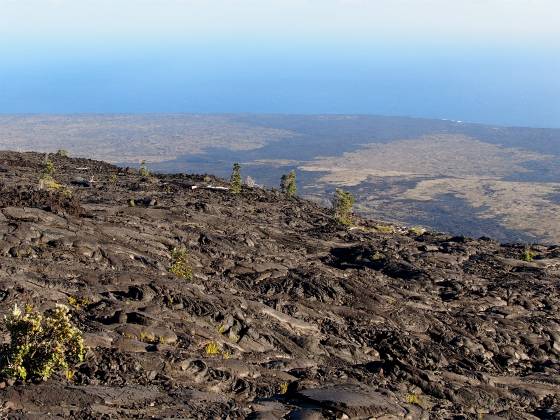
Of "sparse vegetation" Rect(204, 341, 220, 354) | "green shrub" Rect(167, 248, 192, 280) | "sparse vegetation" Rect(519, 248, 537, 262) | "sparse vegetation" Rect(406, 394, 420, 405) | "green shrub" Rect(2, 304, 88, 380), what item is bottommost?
"sparse vegetation" Rect(406, 394, 420, 405)

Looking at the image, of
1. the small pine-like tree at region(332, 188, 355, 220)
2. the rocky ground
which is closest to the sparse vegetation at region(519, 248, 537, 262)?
the rocky ground

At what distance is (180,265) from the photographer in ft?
62.3

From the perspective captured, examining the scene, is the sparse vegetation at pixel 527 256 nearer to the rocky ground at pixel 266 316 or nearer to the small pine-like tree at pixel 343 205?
the rocky ground at pixel 266 316

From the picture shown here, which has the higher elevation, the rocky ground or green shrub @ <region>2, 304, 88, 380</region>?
green shrub @ <region>2, 304, 88, 380</region>

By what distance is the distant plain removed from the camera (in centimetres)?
8888

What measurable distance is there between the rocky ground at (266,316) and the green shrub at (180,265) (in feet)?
1.20

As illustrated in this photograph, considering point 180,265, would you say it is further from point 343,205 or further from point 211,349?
point 343,205

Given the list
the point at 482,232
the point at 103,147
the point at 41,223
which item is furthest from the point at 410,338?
the point at 103,147

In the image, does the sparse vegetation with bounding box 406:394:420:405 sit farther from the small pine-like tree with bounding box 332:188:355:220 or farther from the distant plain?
the distant plain

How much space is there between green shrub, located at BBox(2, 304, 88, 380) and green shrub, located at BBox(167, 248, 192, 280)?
843 centimetres

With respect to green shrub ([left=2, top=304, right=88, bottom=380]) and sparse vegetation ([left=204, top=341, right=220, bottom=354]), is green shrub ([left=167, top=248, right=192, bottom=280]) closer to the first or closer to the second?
sparse vegetation ([left=204, top=341, right=220, bottom=354])

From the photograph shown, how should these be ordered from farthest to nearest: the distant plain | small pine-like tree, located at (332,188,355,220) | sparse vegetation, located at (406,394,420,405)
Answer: the distant plain, small pine-like tree, located at (332,188,355,220), sparse vegetation, located at (406,394,420,405)

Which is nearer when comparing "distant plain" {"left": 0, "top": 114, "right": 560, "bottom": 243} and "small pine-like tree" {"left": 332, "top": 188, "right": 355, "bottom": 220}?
"small pine-like tree" {"left": 332, "top": 188, "right": 355, "bottom": 220}

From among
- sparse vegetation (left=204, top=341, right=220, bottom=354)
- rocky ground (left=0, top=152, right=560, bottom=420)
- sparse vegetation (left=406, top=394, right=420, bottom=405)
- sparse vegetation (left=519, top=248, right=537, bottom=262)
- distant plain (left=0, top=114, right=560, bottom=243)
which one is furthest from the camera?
distant plain (left=0, top=114, right=560, bottom=243)
